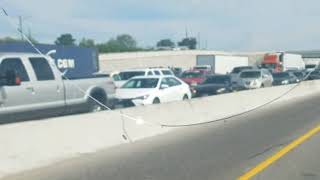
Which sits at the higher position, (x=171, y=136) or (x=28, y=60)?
(x=28, y=60)

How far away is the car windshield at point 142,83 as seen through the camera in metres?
24.7

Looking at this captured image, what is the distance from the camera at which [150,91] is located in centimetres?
2400

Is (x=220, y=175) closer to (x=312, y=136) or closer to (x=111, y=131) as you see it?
(x=111, y=131)

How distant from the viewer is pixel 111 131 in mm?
12883

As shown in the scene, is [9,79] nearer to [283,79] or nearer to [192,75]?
[192,75]

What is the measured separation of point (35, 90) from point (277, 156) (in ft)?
20.0

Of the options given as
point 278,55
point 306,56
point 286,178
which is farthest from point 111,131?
point 306,56

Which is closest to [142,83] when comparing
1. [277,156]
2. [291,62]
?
[277,156]

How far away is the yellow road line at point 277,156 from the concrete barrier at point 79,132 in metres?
3.64

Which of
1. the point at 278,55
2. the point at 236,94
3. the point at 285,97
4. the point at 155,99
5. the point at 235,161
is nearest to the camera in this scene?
the point at 235,161

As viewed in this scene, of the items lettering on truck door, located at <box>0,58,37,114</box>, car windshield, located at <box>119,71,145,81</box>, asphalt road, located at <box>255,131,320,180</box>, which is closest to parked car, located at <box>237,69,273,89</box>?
car windshield, located at <box>119,71,145,81</box>

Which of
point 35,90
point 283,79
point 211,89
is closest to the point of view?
point 35,90

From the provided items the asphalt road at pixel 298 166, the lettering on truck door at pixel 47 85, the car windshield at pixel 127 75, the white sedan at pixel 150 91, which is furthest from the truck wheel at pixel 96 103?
the car windshield at pixel 127 75

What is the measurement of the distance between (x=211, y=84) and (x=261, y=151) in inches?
796
